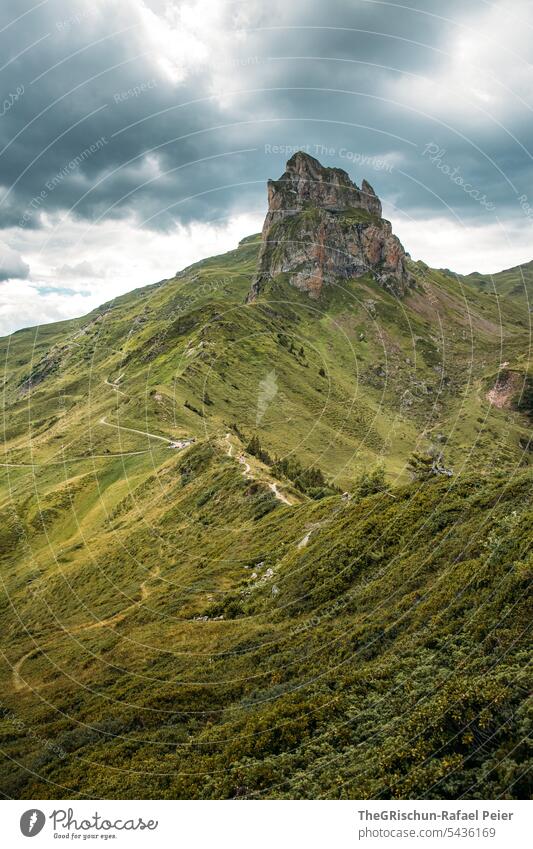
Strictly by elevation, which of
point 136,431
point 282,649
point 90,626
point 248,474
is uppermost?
point 136,431

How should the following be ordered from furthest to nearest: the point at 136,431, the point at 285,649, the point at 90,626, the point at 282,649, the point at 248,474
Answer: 1. the point at 136,431
2. the point at 248,474
3. the point at 90,626
4. the point at 282,649
5. the point at 285,649

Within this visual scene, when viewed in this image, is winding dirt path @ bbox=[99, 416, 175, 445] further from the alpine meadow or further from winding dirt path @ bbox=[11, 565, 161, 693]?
winding dirt path @ bbox=[11, 565, 161, 693]

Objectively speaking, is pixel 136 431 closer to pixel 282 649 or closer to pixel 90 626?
pixel 90 626

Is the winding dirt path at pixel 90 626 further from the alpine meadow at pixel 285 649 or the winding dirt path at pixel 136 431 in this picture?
the winding dirt path at pixel 136 431

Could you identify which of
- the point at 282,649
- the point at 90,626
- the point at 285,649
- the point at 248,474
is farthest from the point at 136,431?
the point at 285,649

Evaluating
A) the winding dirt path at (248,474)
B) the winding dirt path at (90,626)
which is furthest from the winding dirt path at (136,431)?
the winding dirt path at (90,626)

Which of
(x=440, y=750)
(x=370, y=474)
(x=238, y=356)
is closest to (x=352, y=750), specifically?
(x=440, y=750)

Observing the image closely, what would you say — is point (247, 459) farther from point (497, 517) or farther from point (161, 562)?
point (497, 517)

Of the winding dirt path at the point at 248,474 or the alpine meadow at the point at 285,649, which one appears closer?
the alpine meadow at the point at 285,649

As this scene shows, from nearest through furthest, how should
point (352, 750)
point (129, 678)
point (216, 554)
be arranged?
1. point (352, 750)
2. point (129, 678)
3. point (216, 554)

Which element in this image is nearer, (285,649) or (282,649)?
(285,649)

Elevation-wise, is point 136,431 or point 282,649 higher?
point 136,431
